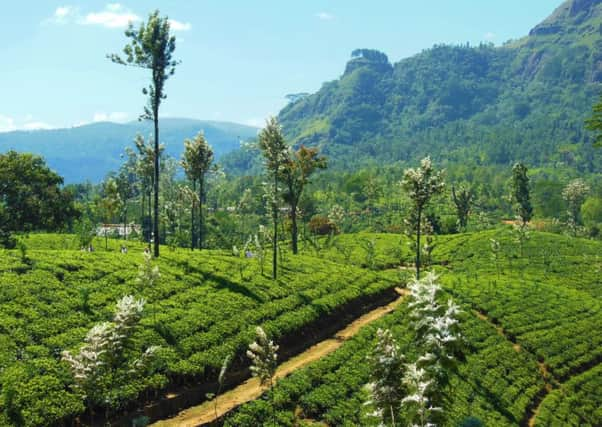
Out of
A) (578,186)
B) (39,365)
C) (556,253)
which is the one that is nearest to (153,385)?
(39,365)

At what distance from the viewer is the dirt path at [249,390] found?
81.4 ft

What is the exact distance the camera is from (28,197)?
43062 millimetres

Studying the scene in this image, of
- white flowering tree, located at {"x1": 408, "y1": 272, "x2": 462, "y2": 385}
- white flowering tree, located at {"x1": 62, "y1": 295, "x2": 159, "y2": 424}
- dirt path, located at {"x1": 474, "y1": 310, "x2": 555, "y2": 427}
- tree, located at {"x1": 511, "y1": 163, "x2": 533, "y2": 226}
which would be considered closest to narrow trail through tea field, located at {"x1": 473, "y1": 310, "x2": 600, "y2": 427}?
dirt path, located at {"x1": 474, "y1": 310, "x2": 555, "y2": 427}

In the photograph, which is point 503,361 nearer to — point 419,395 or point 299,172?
point 419,395

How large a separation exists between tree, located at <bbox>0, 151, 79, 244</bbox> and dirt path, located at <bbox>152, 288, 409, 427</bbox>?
21.2 metres

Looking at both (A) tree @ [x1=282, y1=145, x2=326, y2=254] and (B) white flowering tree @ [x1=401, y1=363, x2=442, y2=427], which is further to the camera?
(A) tree @ [x1=282, y1=145, x2=326, y2=254]

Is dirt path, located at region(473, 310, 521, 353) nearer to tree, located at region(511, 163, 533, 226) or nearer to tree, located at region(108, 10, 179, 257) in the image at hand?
tree, located at region(108, 10, 179, 257)

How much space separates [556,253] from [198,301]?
2624 inches

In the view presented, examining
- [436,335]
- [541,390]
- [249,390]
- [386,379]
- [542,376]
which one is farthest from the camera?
[542,376]

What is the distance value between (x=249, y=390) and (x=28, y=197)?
27167 millimetres

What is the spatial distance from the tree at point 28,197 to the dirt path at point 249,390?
21.2 m

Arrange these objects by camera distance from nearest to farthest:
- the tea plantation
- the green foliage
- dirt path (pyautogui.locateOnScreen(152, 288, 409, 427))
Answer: the green foliage < dirt path (pyautogui.locateOnScreen(152, 288, 409, 427)) < the tea plantation

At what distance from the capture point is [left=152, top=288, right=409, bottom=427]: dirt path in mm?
24812

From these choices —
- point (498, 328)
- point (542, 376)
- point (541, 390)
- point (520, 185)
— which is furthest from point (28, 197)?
point (520, 185)
